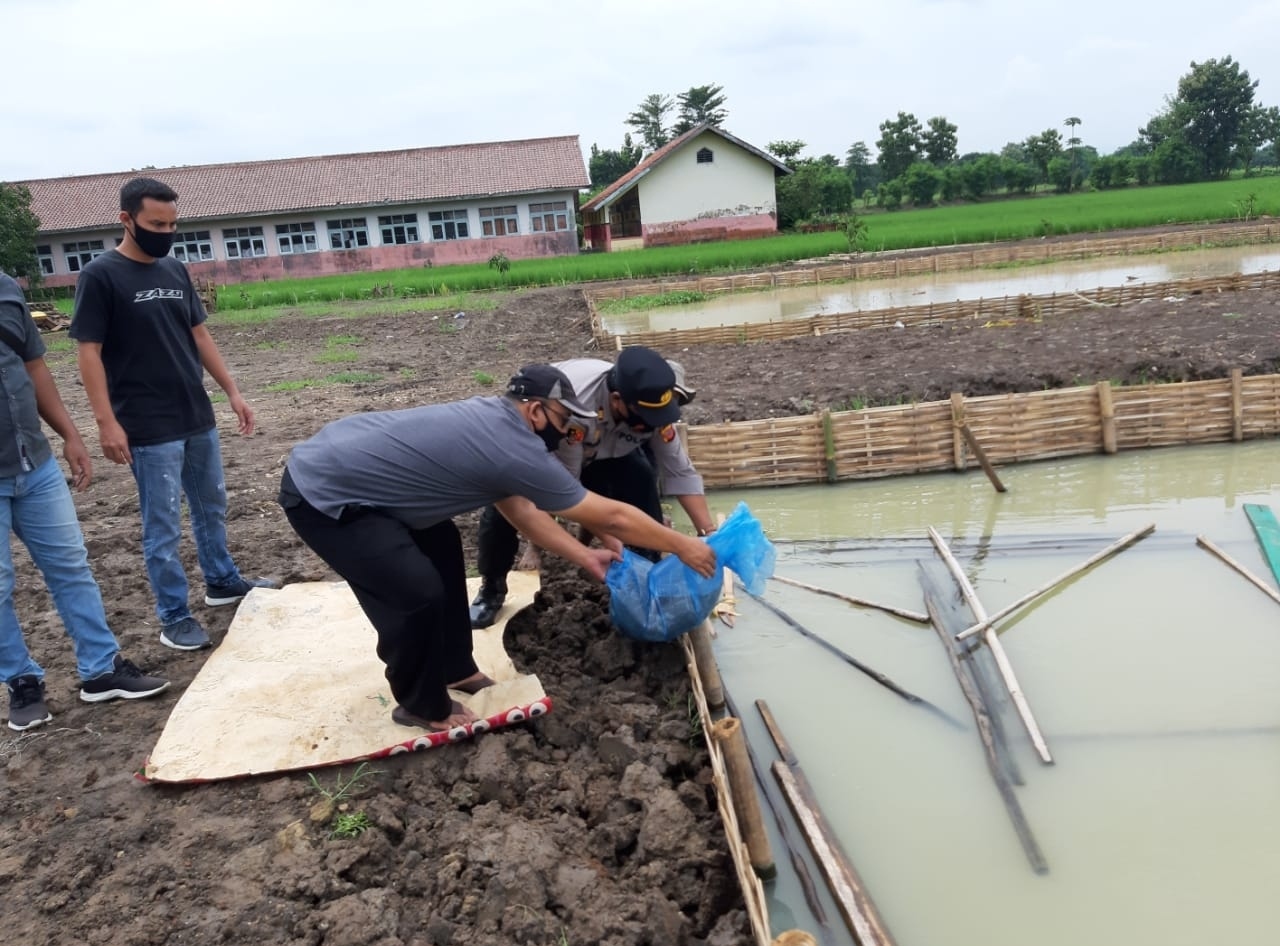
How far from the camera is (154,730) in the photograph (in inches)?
140

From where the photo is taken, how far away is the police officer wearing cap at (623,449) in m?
3.49

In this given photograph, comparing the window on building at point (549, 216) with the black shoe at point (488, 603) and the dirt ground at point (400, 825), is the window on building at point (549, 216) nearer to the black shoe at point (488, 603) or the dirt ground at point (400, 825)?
the dirt ground at point (400, 825)

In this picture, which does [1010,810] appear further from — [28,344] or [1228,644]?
[28,344]

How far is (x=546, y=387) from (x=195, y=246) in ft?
129

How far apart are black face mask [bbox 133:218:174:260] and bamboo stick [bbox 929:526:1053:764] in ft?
12.9

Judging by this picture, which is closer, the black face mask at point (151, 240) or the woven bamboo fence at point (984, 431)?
the black face mask at point (151, 240)

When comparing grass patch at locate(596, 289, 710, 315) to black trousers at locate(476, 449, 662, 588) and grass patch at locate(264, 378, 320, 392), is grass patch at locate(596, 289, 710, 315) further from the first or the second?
black trousers at locate(476, 449, 662, 588)

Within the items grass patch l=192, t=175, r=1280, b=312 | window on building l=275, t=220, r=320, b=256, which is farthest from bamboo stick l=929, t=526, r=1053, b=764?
window on building l=275, t=220, r=320, b=256

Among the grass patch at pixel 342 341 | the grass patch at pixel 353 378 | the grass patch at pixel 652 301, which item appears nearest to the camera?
the grass patch at pixel 353 378

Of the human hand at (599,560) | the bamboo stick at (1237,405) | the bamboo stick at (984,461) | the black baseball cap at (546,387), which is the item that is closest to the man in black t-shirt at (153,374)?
the black baseball cap at (546,387)

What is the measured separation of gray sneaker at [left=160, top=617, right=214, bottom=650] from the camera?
417 centimetres

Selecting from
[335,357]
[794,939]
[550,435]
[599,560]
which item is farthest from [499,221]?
[794,939]

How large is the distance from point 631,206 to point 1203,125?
145 feet

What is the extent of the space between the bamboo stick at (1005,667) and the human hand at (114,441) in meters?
3.78
